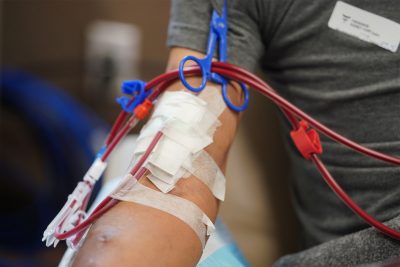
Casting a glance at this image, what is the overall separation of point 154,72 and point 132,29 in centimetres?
16

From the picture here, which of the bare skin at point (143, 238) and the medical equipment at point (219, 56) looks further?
the medical equipment at point (219, 56)


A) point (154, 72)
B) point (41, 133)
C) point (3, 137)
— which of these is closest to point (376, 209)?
point (41, 133)

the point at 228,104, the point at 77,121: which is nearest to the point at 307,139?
the point at 228,104

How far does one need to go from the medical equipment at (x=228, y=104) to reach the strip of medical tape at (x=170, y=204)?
2 cm

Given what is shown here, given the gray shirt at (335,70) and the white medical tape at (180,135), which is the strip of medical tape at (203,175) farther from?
the gray shirt at (335,70)

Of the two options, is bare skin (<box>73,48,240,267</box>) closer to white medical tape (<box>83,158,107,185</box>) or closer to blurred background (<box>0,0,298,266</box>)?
white medical tape (<box>83,158,107,185</box>)

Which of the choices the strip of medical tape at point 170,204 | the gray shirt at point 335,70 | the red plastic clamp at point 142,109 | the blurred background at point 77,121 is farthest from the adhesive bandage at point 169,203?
the blurred background at point 77,121

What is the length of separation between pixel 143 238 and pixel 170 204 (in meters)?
0.05

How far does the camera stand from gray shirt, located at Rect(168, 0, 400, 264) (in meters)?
0.63

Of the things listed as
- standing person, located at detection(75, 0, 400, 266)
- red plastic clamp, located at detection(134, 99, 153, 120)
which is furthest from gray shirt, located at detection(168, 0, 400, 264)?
red plastic clamp, located at detection(134, 99, 153, 120)

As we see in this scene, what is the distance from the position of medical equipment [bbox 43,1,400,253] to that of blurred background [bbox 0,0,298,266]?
29 cm

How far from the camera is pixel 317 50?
665mm

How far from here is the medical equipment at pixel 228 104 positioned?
0.53m

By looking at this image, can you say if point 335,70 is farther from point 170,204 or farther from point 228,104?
point 170,204
